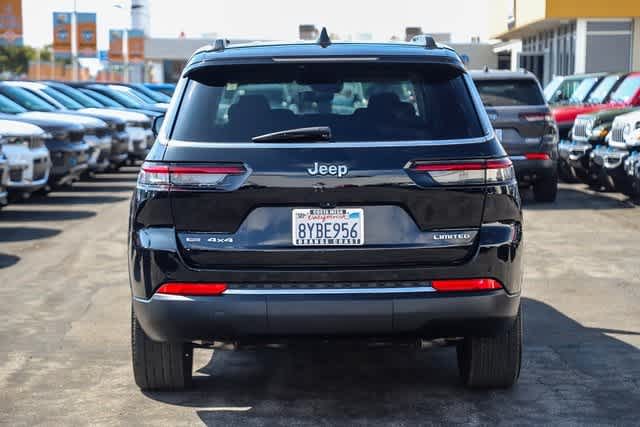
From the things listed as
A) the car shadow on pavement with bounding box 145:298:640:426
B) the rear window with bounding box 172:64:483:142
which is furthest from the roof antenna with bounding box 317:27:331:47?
the car shadow on pavement with bounding box 145:298:640:426

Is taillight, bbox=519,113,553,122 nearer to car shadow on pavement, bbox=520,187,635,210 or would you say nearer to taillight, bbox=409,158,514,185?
car shadow on pavement, bbox=520,187,635,210

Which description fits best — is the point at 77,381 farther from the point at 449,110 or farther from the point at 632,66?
the point at 632,66

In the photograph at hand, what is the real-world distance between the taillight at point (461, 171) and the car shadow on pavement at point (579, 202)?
449 inches

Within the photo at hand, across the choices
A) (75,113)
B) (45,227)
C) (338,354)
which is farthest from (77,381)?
(75,113)

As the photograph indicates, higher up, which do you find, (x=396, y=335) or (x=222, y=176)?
(x=222, y=176)

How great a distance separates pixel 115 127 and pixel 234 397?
16.9 metres

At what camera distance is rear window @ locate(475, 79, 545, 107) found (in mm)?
16844

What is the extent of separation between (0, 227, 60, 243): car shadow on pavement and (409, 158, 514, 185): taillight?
8.66 m

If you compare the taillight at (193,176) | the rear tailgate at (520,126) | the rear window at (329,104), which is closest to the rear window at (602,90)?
the rear tailgate at (520,126)

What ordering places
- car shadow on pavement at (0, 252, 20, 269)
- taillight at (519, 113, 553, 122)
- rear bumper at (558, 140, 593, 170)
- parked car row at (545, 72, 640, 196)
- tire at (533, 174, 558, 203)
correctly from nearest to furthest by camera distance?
car shadow on pavement at (0, 252, 20, 269) → parked car row at (545, 72, 640, 196) → taillight at (519, 113, 553, 122) → tire at (533, 174, 558, 203) → rear bumper at (558, 140, 593, 170)

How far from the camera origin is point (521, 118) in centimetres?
1678

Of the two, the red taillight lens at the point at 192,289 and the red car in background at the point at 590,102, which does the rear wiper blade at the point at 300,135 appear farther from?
the red car in background at the point at 590,102

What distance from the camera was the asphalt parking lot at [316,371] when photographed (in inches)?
238

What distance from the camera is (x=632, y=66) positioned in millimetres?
43719
